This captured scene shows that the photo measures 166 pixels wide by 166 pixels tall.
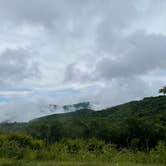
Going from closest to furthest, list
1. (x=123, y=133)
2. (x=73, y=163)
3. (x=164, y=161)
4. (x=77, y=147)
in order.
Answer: (x=73, y=163) → (x=164, y=161) → (x=77, y=147) → (x=123, y=133)

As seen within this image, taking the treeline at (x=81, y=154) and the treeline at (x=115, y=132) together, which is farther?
the treeline at (x=115, y=132)

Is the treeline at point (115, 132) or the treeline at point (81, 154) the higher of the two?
the treeline at point (115, 132)

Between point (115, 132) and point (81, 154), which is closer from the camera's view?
point (81, 154)

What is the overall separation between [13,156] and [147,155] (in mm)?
3591

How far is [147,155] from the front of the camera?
30.5ft

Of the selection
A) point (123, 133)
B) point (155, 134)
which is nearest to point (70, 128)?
point (123, 133)

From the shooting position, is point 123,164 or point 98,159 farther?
point 98,159

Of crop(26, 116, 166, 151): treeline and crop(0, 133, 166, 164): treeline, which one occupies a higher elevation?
crop(26, 116, 166, 151): treeline

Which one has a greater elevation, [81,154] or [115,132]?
[115,132]

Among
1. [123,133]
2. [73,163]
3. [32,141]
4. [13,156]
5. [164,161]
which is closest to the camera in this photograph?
[73,163]

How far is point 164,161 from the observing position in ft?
28.3

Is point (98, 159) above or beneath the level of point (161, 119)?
beneath

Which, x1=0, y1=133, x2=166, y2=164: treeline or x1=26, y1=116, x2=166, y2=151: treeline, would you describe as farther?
x1=26, y1=116, x2=166, y2=151: treeline

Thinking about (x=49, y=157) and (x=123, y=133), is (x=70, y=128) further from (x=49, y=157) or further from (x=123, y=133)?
(x=49, y=157)
